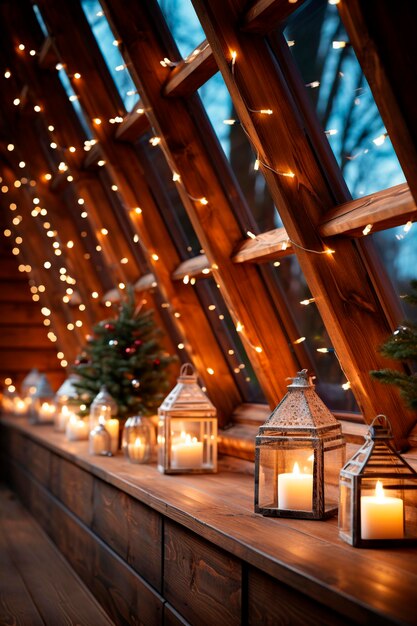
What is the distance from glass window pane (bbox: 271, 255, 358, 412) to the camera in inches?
108

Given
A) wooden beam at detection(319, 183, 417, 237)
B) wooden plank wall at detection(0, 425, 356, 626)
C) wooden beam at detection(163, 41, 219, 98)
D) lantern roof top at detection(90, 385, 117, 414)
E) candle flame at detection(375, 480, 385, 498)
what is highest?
wooden beam at detection(163, 41, 219, 98)

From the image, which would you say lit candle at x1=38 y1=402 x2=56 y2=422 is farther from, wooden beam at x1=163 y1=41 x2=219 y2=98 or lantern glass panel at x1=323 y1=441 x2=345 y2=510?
lantern glass panel at x1=323 y1=441 x2=345 y2=510

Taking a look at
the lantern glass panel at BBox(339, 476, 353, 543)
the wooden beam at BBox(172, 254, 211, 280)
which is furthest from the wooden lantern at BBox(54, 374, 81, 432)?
the lantern glass panel at BBox(339, 476, 353, 543)

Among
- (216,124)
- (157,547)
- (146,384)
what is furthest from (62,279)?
(157,547)

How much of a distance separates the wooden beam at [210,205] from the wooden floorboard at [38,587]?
3.61 ft

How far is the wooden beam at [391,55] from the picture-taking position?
162 cm

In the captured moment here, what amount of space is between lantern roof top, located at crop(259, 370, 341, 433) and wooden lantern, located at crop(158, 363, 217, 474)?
0.79 m

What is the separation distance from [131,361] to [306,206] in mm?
1737

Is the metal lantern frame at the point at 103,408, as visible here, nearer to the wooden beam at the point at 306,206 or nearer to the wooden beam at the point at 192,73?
the wooden beam at the point at 192,73

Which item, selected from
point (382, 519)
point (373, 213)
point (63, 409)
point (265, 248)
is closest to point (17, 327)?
point (63, 409)

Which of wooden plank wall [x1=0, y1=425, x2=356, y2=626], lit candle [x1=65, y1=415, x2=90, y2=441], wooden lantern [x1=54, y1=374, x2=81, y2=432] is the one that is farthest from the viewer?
wooden lantern [x1=54, y1=374, x2=81, y2=432]

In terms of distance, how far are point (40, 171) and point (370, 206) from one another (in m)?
3.53

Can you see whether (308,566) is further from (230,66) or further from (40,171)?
(40,171)

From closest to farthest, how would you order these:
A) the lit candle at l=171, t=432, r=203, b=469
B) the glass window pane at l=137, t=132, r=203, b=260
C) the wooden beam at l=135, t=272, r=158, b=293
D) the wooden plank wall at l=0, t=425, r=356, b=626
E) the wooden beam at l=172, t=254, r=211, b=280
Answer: the wooden plank wall at l=0, t=425, r=356, b=626
the lit candle at l=171, t=432, r=203, b=469
the wooden beam at l=172, t=254, r=211, b=280
the glass window pane at l=137, t=132, r=203, b=260
the wooden beam at l=135, t=272, r=158, b=293
